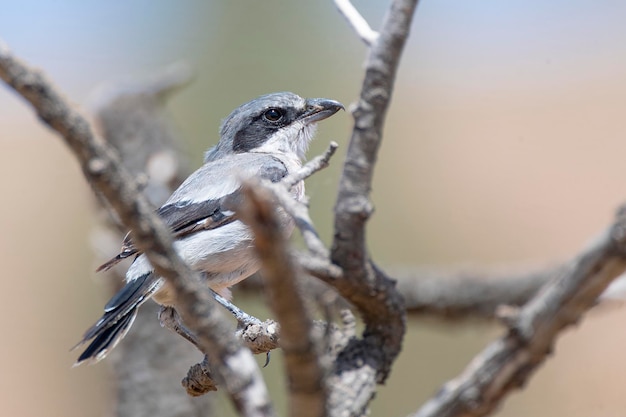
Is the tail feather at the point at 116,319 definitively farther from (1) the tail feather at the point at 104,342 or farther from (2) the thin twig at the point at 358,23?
(2) the thin twig at the point at 358,23

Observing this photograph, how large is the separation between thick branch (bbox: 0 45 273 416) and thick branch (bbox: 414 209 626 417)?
1.59 ft

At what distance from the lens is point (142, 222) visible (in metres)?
1.90

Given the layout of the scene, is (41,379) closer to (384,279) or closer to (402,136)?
(402,136)

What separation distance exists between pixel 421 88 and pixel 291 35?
12.4ft

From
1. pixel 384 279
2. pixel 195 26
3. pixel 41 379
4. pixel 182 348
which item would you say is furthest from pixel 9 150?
pixel 384 279

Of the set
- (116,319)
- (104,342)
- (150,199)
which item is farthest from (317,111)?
(104,342)

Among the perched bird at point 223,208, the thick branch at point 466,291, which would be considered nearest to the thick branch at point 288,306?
the perched bird at point 223,208

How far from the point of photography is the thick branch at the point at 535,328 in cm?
185

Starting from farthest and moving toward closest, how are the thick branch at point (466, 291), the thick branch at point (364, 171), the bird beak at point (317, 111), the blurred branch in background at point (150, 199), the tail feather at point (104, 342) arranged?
the thick branch at point (466, 291) → the blurred branch in background at point (150, 199) → the bird beak at point (317, 111) → the tail feather at point (104, 342) → the thick branch at point (364, 171)

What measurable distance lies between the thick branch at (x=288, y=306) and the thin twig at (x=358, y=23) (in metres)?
0.84

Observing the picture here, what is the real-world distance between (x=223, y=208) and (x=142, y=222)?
2620mm

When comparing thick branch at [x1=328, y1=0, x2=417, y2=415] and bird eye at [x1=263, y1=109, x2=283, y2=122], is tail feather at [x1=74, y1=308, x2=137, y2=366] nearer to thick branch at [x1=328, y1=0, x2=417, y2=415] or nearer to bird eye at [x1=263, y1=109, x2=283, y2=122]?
thick branch at [x1=328, y1=0, x2=417, y2=415]

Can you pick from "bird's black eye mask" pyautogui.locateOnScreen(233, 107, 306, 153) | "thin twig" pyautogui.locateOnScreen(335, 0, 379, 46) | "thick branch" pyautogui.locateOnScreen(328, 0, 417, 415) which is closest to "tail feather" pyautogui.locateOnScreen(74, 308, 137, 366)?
"thick branch" pyautogui.locateOnScreen(328, 0, 417, 415)

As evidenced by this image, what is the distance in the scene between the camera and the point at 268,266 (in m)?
1.62
